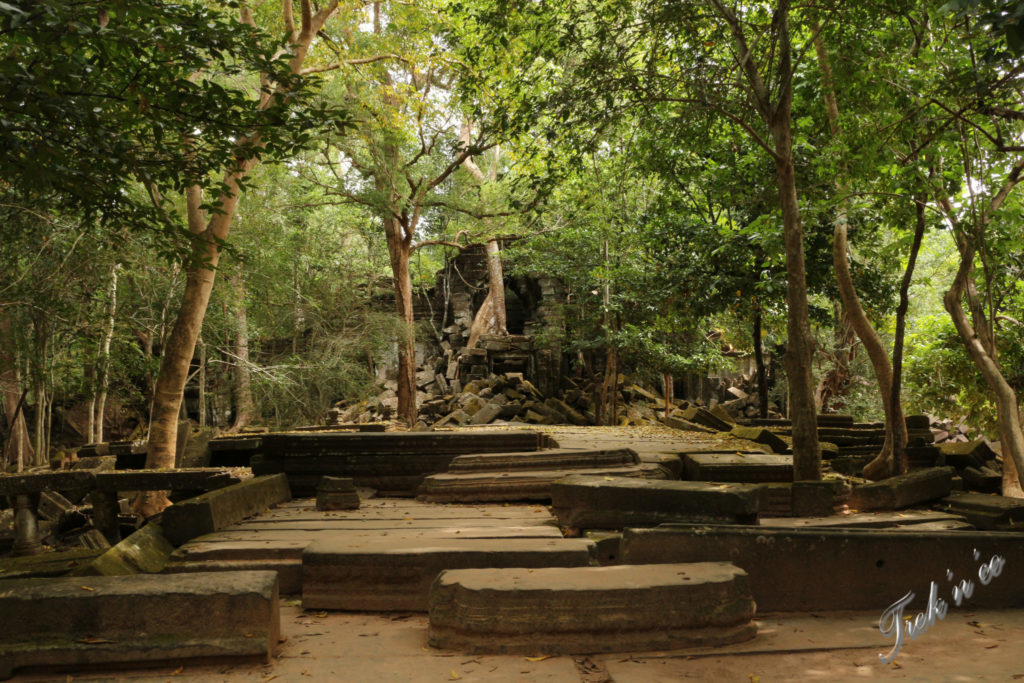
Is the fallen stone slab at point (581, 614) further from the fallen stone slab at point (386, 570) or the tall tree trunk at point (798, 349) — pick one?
the tall tree trunk at point (798, 349)

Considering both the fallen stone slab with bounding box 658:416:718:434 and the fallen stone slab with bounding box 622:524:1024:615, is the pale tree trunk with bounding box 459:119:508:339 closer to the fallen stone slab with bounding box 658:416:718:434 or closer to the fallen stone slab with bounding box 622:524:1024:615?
the fallen stone slab with bounding box 658:416:718:434

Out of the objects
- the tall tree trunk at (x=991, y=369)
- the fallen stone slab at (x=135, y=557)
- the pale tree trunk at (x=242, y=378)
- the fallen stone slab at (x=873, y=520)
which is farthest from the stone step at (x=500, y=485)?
the pale tree trunk at (x=242, y=378)

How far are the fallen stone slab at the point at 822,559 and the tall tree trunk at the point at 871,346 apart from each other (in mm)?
2643

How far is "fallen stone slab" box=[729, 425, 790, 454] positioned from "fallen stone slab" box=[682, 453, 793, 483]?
173 centimetres

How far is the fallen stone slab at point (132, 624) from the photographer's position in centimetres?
298

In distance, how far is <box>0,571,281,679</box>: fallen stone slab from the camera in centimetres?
298

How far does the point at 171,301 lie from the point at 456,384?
882 centimetres

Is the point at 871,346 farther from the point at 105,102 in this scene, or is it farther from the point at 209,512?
the point at 105,102

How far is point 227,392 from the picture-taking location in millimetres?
18359

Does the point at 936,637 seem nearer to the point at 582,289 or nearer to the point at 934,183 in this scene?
the point at 934,183

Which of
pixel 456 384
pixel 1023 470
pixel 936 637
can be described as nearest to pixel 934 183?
pixel 1023 470

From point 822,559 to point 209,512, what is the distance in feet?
13.2

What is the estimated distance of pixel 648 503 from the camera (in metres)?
4.67
